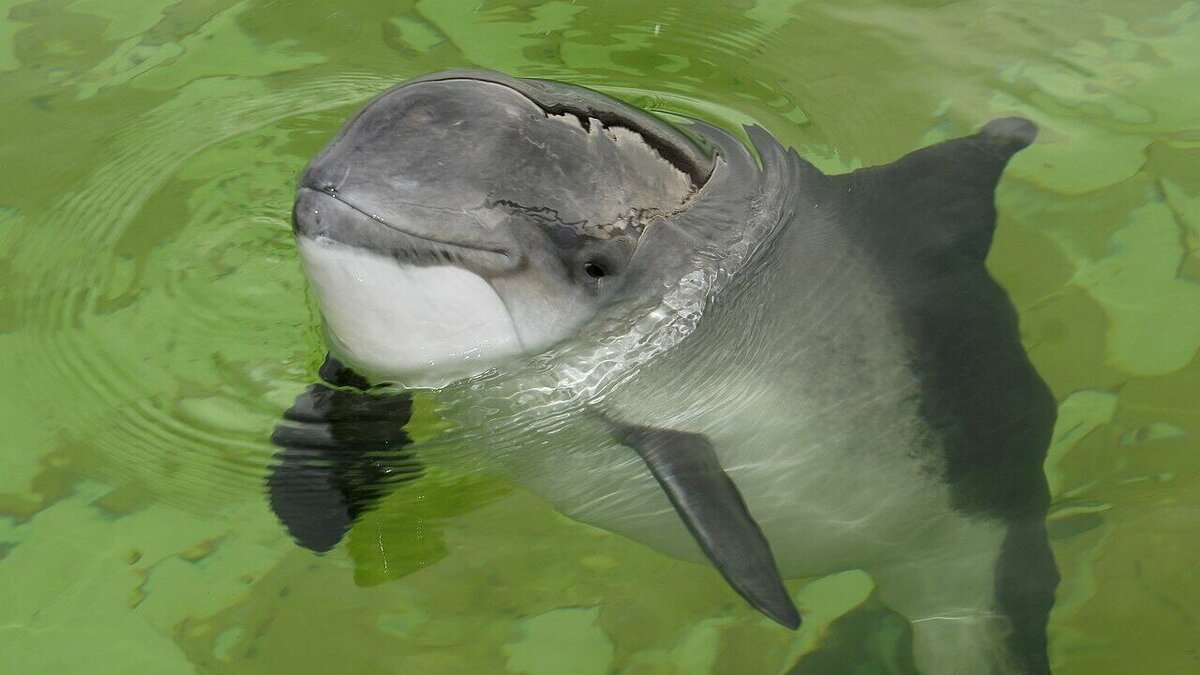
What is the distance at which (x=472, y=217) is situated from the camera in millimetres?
4000

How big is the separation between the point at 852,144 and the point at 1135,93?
5.36ft

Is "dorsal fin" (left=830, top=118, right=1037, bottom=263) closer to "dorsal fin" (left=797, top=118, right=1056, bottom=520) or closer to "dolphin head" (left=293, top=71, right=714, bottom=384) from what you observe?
"dorsal fin" (left=797, top=118, right=1056, bottom=520)

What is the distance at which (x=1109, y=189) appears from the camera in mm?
5766

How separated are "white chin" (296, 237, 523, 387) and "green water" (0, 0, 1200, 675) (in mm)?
371

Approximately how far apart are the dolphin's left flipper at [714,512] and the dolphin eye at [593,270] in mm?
576

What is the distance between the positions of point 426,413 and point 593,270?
2.80 ft

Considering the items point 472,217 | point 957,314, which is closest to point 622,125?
point 472,217

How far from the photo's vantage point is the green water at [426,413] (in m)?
4.03

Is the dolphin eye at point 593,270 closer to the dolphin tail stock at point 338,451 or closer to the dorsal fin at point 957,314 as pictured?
the dolphin tail stock at point 338,451

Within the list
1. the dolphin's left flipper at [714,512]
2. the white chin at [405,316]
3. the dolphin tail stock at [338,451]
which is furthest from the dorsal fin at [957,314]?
the dolphin tail stock at [338,451]

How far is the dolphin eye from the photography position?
4.32 m

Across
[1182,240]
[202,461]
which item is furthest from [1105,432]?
[202,461]

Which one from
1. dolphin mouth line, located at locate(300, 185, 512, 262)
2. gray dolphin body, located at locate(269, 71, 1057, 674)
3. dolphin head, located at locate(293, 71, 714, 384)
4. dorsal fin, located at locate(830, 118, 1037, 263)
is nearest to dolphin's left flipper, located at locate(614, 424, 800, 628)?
gray dolphin body, located at locate(269, 71, 1057, 674)

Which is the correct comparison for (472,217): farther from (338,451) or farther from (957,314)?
(957,314)
